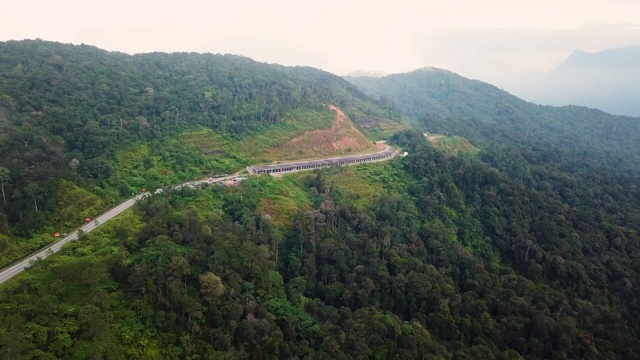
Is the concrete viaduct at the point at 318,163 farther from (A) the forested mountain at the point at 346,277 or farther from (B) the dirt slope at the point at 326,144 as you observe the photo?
(B) the dirt slope at the point at 326,144

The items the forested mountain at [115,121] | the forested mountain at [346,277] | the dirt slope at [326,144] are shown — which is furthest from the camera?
the dirt slope at [326,144]

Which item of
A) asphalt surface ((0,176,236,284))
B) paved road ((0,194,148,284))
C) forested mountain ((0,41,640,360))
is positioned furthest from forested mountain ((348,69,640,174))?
paved road ((0,194,148,284))

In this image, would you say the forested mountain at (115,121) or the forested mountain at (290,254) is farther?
the forested mountain at (115,121)

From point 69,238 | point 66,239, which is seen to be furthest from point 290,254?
point 66,239

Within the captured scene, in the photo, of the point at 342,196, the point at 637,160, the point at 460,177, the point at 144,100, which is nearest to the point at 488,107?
the point at 637,160

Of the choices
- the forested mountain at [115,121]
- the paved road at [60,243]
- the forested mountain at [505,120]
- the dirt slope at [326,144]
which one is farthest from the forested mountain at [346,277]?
the forested mountain at [505,120]

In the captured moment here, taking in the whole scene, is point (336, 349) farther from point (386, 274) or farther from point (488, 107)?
point (488, 107)
